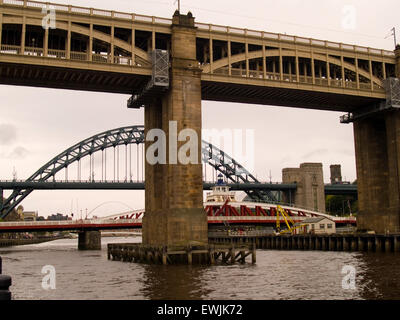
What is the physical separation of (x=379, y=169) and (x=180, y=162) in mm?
38379

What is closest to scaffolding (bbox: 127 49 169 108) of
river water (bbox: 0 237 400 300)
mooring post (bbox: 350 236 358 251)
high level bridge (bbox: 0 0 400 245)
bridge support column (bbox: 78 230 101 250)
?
high level bridge (bbox: 0 0 400 245)

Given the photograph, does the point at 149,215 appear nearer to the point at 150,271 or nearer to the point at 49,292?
the point at 150,271

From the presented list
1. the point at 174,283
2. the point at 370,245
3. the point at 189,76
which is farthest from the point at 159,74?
the point at 370,245

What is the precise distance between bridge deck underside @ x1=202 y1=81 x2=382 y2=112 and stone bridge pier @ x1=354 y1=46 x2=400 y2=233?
13.4 ft

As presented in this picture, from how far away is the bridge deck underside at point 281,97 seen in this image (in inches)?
2633

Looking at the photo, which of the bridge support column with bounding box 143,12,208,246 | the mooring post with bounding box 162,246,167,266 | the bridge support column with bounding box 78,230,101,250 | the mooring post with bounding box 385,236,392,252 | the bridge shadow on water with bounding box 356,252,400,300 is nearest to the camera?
the bridge shadow on water with bounding box 356,252,400,300

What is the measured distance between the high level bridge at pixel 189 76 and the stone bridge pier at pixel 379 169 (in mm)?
164

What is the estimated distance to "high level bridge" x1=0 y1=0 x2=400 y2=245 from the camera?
187 ft

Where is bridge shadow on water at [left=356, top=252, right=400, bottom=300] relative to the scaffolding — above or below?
below

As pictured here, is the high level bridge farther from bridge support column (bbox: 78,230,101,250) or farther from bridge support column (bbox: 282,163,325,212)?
bridge support column (bbox: 282,163,325,212)

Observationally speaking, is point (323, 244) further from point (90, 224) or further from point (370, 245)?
point (90, 224)

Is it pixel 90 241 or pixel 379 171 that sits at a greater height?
pixel 379 171

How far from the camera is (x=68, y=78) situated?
2418 inches

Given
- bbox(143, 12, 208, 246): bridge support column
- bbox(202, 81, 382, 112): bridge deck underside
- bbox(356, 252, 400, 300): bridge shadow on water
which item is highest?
bbox(202, 81, 382, 112): bridge deck underside
